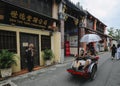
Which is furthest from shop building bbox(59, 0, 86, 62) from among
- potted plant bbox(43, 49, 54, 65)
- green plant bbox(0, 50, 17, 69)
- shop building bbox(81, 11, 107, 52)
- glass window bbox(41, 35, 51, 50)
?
green plant bbox(0, 50, 17, 69)

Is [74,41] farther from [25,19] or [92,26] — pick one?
[25,19]

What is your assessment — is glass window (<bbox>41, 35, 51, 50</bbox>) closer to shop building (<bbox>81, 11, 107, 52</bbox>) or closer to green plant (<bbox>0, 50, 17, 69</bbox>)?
green plant (<bbox>0, 50, 17, 69</bbox>)

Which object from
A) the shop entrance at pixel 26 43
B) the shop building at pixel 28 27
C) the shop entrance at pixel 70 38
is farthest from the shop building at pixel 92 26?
the shop entrance at pixel 26 43

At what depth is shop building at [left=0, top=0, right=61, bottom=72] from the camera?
22.9ft

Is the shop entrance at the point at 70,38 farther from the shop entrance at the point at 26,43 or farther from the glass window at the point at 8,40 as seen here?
the glass window at the point at 8,40

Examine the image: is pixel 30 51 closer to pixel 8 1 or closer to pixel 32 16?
pixel 32 16

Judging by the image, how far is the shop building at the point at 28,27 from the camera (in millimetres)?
6969

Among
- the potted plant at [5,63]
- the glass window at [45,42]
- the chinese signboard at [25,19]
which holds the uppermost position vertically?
the chinese signboard at [25,19]

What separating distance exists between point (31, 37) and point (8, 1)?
2.83m

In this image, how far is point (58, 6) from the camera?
11055 mm

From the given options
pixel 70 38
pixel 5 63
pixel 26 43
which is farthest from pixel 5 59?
pixel 70 38

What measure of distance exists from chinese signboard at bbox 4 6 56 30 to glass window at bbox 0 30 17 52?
0.66m

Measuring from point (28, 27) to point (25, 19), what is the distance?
1.95ft

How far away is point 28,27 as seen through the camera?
838cm
